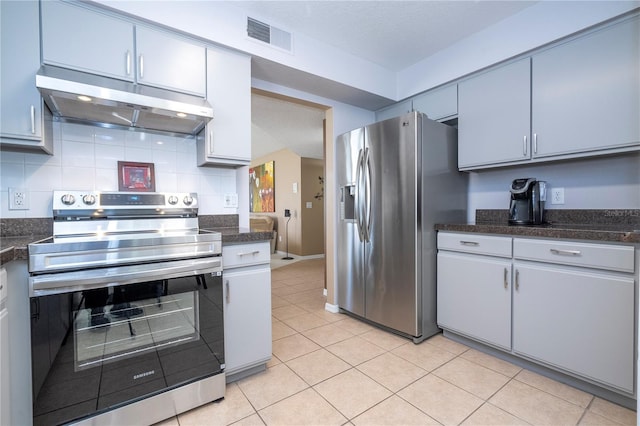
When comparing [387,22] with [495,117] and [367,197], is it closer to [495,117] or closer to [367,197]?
[495,117]

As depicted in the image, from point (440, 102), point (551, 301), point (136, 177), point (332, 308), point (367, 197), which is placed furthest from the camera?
point (332, 308)

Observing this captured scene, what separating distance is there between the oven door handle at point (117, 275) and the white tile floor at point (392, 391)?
2.50 feet

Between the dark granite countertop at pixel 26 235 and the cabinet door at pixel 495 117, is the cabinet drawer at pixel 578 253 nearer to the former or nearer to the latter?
the cabinet door at pixel 495 117

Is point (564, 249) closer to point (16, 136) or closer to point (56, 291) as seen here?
point (56, 291)

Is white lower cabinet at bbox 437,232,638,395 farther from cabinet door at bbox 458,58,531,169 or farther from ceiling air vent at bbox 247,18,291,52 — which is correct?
ceiling air vent at bbox 247,18,291,52

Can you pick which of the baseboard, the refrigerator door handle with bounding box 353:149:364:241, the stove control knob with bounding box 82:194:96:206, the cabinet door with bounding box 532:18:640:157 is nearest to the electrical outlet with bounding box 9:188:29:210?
the stove control knob with bounding box 82:194:96:206

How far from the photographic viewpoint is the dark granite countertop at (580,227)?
1.50m

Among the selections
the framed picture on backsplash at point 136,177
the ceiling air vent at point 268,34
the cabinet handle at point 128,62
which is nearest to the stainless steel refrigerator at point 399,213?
the ceiling air vent at point 268,34

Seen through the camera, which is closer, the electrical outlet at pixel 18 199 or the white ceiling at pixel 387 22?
the electrical outlet at pixel 18 199

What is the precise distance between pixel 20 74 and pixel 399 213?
2419mm

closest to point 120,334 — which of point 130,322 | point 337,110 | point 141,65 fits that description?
point 130,322

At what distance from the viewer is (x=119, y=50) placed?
162cm

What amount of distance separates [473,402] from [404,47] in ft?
8.94

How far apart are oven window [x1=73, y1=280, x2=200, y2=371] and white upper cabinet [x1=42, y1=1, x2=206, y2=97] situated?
1212mm
